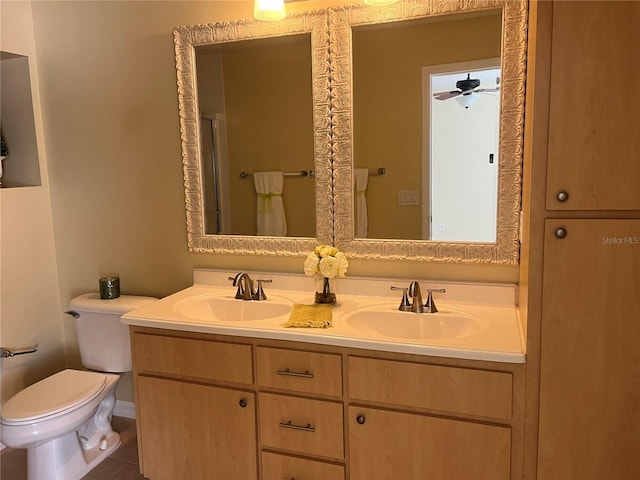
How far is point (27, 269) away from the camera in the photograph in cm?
256

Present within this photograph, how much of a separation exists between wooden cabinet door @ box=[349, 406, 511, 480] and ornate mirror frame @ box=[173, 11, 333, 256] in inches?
31.8

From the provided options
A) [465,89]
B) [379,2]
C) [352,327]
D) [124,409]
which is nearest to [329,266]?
[352,327]

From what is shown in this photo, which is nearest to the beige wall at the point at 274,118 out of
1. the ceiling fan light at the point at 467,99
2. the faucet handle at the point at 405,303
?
the faucet handle at the point at 405,303

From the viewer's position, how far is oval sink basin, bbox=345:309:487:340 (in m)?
1.85

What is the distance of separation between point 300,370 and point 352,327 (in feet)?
0.82

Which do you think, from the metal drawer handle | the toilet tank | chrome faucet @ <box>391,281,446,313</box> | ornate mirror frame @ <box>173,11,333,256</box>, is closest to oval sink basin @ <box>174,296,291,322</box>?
ornate mirror frame @ <box>173,11,333,256</box>

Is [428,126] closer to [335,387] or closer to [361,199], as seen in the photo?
[361,199]

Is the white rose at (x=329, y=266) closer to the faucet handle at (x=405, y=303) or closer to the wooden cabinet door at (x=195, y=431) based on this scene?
the faucet handle at (x=405, y=303)

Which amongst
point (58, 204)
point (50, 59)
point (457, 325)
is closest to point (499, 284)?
point (457, 325)

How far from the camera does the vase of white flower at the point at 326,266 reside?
1.94m

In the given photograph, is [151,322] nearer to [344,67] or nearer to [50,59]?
[344,67]

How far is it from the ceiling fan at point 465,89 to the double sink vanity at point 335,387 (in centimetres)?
74

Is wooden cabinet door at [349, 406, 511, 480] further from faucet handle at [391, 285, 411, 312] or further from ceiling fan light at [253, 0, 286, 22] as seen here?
ceiling fan light at [253, 0, 286, 22]

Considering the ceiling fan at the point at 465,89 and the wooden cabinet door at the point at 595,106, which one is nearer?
the wooden cabinet door at the point at 595,106
